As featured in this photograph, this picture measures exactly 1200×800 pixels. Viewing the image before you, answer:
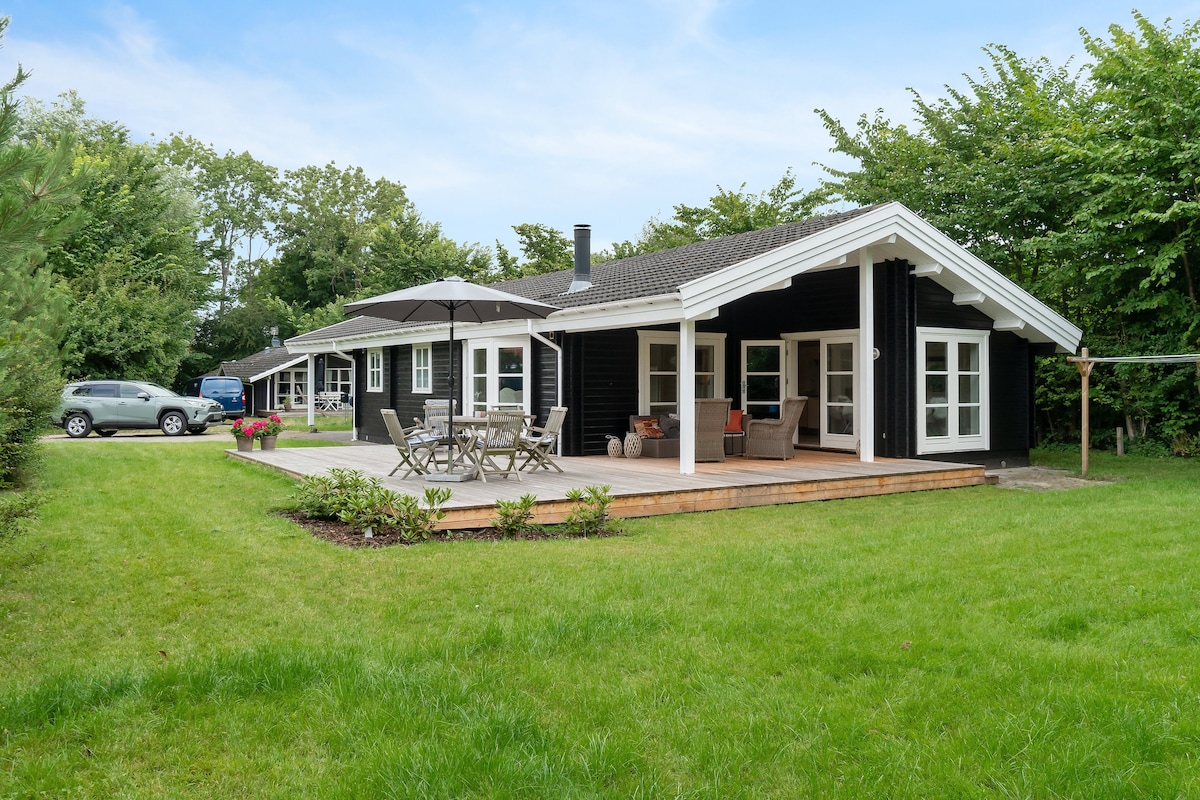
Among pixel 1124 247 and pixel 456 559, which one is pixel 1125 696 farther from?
pixel 1124 247

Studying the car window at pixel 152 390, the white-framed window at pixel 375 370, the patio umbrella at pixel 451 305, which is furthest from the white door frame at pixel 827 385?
the car window at pixel 152 390

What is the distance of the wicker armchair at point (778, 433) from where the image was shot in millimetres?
11344

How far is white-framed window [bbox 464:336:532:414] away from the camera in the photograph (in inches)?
523

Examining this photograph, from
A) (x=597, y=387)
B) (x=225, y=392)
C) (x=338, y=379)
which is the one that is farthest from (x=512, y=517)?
(x=338, y=379)

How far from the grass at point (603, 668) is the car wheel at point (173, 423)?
15.1m

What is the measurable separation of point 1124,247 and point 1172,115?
88.0 inches

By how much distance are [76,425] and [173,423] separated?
1.99 m

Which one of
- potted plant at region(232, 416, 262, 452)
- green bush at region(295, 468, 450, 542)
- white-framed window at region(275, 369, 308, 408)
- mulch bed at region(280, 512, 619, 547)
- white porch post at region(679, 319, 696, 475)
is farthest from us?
white-framed window at region(275, 369, 308, 408)

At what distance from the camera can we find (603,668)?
3.47 m

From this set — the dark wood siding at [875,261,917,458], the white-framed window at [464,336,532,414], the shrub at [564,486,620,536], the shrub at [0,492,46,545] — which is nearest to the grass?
the shrub at [0,492,46,545]

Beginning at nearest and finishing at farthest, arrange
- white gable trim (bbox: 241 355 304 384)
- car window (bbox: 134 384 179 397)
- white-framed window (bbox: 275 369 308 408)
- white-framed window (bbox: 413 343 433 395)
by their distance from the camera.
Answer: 1. white-framed window (bbox: 413 343 433 395)
2. car window (bbox: 134 384 179 397)
3. white gable trim (bbox: 241 355 304 384)
4. white-framed window (bbox: 275 369 308 408)

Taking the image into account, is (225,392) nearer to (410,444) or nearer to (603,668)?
(410,444)

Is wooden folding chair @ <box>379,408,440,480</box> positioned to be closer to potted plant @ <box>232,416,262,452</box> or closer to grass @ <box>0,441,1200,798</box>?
grass @ <box>0,441,1200,798</box>

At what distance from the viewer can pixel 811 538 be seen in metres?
6.61
